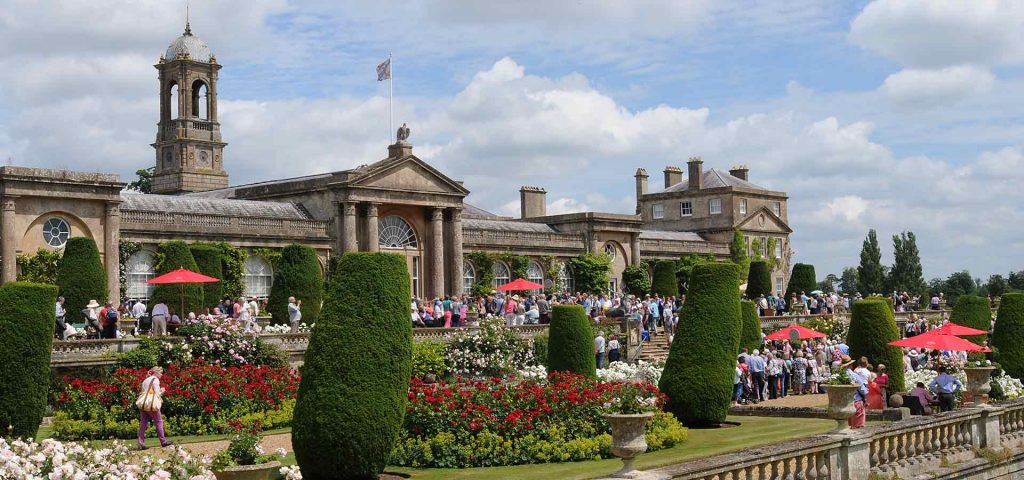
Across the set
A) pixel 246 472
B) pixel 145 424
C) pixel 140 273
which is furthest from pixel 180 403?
pixel 140 273

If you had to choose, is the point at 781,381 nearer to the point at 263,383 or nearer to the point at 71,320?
the point at 263,383

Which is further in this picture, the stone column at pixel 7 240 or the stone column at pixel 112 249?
the stone column at pixel 112 249

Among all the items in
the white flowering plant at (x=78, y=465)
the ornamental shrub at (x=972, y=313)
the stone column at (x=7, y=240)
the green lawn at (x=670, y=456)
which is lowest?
the green lawn at (x=670, y=456)

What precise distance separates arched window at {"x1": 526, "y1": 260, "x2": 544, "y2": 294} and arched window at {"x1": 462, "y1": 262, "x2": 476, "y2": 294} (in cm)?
340

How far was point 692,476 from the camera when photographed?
13133 millimetres

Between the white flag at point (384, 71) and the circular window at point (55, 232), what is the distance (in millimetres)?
16090

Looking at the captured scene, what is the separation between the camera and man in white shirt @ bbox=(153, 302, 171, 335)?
29375mm

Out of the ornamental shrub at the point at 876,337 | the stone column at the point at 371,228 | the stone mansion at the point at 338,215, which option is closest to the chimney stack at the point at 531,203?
the stone mansion at the point at 338,215

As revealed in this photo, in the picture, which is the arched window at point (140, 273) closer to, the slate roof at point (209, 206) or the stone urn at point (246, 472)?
the slate roof at point (209, 206)

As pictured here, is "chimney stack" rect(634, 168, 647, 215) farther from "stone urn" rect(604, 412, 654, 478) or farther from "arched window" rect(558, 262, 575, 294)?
"stone urn" rect(604, 412, 654, 478)

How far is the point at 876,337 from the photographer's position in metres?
27.5

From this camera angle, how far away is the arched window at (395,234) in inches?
1902

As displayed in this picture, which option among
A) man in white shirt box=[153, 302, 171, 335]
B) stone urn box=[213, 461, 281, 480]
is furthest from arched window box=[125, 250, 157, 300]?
stone urn box=[213, 461, 281, 480]

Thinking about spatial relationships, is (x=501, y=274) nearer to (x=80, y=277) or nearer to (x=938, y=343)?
(x=80, y=277)
